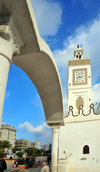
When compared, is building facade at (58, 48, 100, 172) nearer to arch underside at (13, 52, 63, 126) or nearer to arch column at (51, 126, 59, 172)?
arch column at (51, 126, 59, 172)

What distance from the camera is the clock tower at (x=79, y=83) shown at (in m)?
28.2

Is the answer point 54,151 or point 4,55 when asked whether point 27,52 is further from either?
point 54,151

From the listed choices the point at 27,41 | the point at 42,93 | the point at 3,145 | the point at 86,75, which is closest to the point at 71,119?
the point at 42,93

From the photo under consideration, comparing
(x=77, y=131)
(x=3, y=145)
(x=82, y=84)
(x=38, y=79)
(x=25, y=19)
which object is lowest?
(x=3, y=145)

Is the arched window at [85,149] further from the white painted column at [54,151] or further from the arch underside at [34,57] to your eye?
the arch underside at [34,57]

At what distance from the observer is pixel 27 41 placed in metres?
4.58

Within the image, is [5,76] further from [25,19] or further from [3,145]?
[3,145]

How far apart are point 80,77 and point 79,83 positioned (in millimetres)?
1130

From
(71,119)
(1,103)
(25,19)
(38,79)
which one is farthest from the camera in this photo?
(71,119)

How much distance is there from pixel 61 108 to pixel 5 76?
5.85 metres

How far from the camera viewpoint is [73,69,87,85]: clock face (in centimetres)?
2975

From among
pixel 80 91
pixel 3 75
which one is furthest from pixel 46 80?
pixel 80 91

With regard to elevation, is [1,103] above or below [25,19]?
below

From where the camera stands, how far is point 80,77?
3006cm
